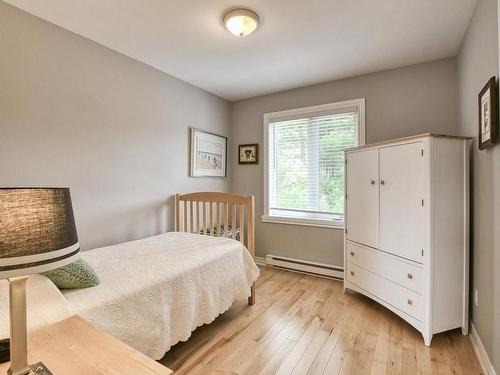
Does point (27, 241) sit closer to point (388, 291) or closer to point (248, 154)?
point (388, 291)

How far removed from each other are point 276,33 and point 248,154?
6.02 ft

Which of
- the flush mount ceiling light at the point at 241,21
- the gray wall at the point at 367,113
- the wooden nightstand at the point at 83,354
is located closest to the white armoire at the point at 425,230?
the gray wall at the point at 367,113

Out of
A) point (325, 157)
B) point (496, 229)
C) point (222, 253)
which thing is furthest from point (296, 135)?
point (496, 229)

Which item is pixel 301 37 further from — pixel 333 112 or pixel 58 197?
pixel 58 197

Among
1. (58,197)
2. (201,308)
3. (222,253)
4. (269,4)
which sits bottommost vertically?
(201,308)

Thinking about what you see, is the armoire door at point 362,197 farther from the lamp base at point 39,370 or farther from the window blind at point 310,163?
the lamp base at point 39,370

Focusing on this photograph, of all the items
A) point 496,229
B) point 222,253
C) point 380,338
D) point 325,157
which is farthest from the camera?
point 325,157

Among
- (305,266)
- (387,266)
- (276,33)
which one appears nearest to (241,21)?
(276,33)

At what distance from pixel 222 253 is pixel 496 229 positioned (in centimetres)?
178

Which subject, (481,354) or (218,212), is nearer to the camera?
(481,354)

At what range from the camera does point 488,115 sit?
154 centimetres

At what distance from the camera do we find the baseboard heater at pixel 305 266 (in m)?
3.08

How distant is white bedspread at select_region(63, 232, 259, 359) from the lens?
1.33m

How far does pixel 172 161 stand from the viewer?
9.76 feet
